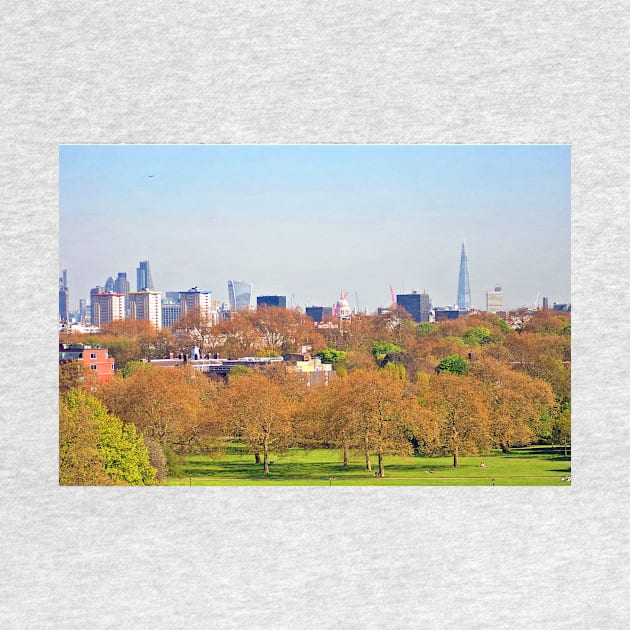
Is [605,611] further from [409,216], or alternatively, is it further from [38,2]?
[38,2]

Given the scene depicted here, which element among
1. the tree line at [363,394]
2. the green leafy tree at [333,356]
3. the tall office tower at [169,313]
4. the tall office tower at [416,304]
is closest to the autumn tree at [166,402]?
the tree line at [363,394]

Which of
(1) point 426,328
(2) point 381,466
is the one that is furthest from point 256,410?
(1) point 426,328

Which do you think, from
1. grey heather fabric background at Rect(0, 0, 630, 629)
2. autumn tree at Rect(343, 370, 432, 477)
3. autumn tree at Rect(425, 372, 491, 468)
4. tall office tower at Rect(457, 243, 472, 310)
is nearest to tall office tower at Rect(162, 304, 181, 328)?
grey heather fabric background at Rect(0, 0, 630, 629)

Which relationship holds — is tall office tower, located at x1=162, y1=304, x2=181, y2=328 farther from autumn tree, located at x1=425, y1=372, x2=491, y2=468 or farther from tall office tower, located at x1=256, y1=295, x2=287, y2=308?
autumn tree, located at x1=425, y1=372, x2=491, y2=468

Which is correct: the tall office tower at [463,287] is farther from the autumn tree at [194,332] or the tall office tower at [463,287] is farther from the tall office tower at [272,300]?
the autumn tree at [194,332]

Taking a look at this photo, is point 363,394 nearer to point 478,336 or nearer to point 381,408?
point 381,408

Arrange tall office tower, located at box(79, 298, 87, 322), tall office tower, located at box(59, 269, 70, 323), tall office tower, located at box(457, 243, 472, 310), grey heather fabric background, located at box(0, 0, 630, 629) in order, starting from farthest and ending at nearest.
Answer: tall office tower, located at box(457, 243, 472, 310) < tall office tower, located at box(79, 298, 87, 322) < tall office tower, located at box(59, 269, 70, 323) < grey heather fabric background, located at box(0, 0, 630, 629)

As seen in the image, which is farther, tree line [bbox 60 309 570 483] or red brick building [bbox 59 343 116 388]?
tree line [bbox 60 309 570 483]
